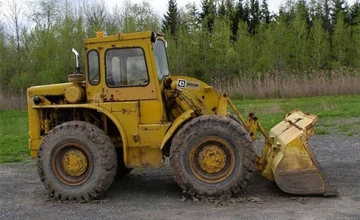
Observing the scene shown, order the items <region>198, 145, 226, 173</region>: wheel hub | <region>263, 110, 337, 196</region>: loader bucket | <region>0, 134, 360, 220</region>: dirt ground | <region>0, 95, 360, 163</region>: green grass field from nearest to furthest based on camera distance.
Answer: <region>0, 134, 360, 220</region>: dirt ground, <region>263, 110, 337, 196</region>: loader bucket, <region>198, 145, 226, 173</region>: wheel hub, <region>0, 95, 360, 163</region>: green grass field

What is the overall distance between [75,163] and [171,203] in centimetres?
146

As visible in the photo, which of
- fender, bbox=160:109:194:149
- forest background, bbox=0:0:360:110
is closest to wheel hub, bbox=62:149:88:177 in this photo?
fender, bbox=160:109:194:149

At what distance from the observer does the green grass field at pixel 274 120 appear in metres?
12.1

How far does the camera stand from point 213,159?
6.70 meters

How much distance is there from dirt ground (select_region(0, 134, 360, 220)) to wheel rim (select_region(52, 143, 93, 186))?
364 millimetres

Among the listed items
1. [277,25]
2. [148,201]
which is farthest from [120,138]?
[277,25]

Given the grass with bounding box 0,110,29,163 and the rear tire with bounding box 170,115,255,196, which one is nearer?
the rear tire with bounding box 170,115,255,196

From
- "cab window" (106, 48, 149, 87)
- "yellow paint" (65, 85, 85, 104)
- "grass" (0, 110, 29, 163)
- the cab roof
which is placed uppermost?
the cab roof

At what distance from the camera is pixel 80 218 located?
600cm

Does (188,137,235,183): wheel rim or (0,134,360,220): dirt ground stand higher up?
(188,137,235,183): wheel rim

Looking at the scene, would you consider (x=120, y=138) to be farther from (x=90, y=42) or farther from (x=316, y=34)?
(x=316, y=34)

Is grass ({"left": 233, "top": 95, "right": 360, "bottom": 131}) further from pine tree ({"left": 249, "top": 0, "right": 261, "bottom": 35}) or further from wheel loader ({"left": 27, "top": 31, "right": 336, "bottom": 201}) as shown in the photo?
pine tree ({"left": 249, "top": 0, "right": 261, "bottom": 35})

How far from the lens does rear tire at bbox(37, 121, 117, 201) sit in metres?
6.80

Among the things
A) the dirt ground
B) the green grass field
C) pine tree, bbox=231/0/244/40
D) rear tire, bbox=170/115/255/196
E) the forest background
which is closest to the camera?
the dirt ground
